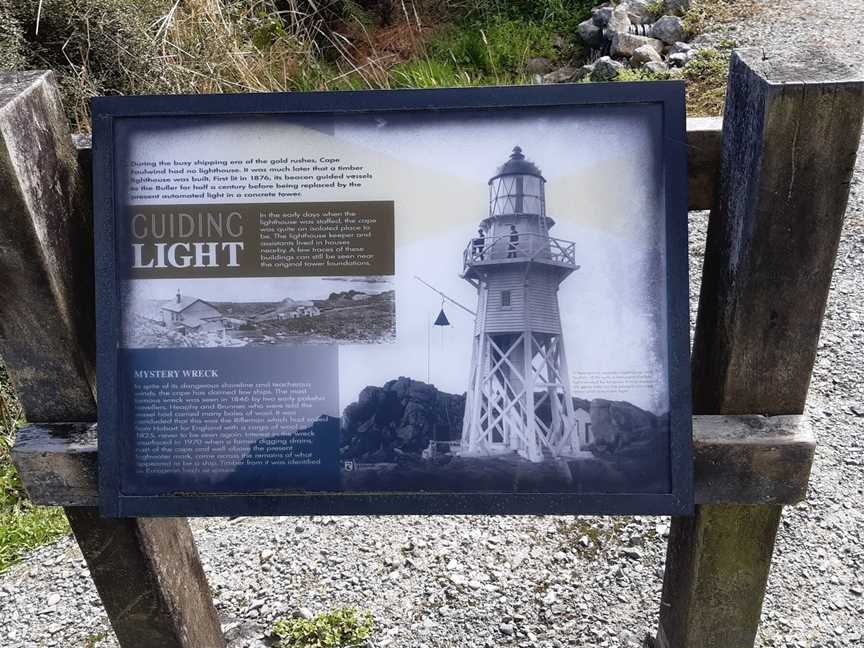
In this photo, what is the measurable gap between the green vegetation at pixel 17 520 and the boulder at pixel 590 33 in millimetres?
5381

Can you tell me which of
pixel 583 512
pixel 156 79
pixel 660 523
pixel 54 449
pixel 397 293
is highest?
pixel 156 79

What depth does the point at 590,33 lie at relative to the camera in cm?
674

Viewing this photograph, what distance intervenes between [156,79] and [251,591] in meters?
3.77

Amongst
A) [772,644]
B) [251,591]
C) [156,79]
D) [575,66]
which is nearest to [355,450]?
[251,591]

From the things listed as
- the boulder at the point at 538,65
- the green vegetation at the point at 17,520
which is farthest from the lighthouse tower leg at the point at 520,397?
the boulder at the point at 538,65

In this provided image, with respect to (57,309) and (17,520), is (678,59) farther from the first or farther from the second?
(57,309)

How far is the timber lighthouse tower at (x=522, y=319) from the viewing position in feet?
4.50

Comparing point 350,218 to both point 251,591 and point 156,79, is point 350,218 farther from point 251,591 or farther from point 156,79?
point 156,79

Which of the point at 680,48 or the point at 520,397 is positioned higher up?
the point at 680,48

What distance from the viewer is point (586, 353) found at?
137 cm

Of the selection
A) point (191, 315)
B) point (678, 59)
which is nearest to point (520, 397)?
point (191, 315)

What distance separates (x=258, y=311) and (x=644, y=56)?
17.4ft

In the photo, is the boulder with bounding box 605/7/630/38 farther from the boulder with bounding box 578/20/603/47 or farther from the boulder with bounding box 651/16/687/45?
the boulder with bounding box 651/16/687/45

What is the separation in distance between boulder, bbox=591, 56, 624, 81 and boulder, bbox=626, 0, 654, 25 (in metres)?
1.02
